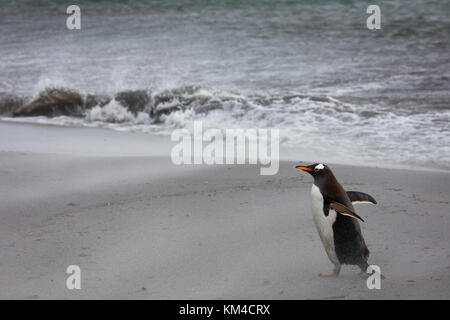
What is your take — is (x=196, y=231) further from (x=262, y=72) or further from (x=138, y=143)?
(x=262, y=72)

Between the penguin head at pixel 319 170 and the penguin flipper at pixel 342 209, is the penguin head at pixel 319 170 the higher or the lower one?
the higher one

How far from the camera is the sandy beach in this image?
3256 mm

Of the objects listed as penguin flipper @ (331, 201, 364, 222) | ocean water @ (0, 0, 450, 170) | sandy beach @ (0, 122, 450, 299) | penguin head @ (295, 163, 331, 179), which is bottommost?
sandy beach @ (0, 122, 450, 299)

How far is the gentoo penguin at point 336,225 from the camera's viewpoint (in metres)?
3.32

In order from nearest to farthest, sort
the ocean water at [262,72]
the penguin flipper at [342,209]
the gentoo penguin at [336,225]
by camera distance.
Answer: the penguin flipper at [342,209]
the gentoo penguin at [336,225]
the ocean water at [262,72]

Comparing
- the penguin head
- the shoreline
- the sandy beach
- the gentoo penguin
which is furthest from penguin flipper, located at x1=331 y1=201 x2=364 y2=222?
the shoreline

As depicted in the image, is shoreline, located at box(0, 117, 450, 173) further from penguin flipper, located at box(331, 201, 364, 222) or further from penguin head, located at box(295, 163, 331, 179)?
penguin flipper, located at box(331, 201, 364, 222)

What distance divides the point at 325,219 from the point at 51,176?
2.72 m

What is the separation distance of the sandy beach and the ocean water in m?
1.28

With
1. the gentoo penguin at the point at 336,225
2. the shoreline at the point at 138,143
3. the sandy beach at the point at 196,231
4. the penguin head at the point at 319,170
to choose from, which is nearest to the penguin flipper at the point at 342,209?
the gentoo penguin at the point at 336,225

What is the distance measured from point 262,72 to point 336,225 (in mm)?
7559

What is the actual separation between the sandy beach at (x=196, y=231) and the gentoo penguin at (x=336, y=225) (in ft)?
0.37

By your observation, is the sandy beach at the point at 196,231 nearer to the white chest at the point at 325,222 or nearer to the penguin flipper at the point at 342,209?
the white chest at the point at 325,222

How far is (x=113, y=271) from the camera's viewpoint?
344cm
